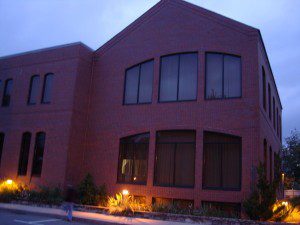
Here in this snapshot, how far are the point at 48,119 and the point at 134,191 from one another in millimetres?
7040

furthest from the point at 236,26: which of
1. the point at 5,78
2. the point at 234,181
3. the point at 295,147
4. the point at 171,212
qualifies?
the point at 295,147

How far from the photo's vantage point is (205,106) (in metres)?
18.2

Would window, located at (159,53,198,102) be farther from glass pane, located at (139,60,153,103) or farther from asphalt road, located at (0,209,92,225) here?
asphalt road, located at (0,209,92,225)

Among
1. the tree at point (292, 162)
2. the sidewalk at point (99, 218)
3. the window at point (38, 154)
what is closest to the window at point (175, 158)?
the sidewalk at point (99, 218)

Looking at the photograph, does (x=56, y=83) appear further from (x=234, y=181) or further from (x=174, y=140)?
(x=234, y=181)

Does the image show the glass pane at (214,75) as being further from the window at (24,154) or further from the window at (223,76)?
the window at (24,154)

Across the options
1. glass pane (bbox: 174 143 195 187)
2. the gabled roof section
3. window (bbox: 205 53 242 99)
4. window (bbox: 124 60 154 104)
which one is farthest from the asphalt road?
the gabled roof section

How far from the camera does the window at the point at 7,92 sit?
80.7 ft

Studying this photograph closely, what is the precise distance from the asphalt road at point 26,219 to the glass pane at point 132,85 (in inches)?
329

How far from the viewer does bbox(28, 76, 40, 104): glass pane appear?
23141mm

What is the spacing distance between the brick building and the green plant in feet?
4.36

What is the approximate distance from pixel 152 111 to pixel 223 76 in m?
4.24

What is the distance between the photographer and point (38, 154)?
2167 cm

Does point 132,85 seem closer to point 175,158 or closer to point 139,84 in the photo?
point 139,84
